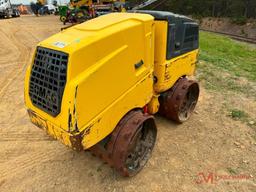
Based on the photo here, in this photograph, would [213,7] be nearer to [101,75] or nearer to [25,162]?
[25,162]

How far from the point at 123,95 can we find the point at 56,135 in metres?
0.78

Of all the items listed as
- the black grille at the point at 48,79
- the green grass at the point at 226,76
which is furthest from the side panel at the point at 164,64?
the green grass at the point at 226,76

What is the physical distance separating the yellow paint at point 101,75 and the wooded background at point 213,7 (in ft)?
84.9

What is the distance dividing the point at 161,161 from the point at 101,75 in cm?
164

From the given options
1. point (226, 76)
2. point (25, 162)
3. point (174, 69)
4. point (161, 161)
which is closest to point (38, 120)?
point (25, 162)

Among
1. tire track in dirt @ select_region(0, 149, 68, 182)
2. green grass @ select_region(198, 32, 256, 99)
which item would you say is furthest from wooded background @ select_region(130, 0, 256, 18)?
tire track in dirt @ select_region(0, 149, 68, 182)

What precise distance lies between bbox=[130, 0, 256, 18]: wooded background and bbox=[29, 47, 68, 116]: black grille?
1049 inches

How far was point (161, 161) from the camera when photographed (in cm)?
331

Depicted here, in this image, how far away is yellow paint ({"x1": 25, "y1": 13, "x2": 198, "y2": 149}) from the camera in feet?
6.97

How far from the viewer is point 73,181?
9.84 ft

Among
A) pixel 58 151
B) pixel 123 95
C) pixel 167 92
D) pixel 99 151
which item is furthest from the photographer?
pixel 167 92

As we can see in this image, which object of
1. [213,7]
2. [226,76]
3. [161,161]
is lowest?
[213,7]

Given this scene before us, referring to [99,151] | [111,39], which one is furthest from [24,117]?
[111,39]

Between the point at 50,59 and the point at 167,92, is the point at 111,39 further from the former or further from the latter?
the point at 167,92
